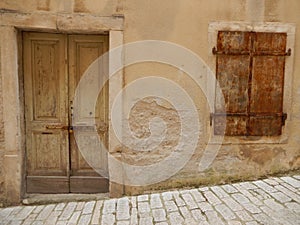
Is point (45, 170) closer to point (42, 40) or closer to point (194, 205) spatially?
point (42, 40)

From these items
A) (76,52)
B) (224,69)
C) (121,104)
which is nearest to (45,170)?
(121,104)

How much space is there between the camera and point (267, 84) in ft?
11.6

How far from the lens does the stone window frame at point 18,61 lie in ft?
10.6

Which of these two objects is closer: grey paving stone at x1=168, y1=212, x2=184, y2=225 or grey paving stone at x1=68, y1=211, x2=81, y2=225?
grey paving stone at x1=168, y1=212, x2=184, y2=225

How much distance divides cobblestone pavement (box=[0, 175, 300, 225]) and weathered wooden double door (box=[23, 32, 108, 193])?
0.36 m

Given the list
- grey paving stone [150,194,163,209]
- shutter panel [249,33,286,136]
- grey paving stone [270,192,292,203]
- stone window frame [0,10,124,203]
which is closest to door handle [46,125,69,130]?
stone window frame [0,10,124,203]

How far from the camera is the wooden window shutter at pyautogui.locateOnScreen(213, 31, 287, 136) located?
3467 mm

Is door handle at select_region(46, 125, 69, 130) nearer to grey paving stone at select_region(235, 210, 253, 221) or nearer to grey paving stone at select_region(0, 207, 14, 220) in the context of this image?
grey paving stone at select_region(0, 207, 14, 220)

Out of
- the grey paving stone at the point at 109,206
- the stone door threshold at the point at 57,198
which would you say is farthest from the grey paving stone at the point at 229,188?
the stone door threshold at the point at 57,198

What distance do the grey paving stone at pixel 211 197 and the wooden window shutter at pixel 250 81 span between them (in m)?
0.82

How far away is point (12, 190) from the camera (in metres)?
3.40

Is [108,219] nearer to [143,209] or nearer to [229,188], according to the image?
[143,209]

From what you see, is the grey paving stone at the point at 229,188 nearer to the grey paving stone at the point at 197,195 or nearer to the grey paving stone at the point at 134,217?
the grey paving stone at the point at 197,195

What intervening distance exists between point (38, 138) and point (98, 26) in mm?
1753
